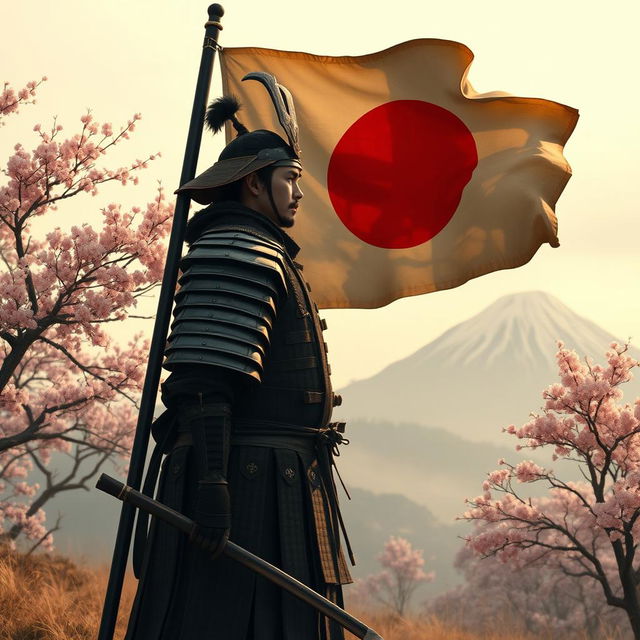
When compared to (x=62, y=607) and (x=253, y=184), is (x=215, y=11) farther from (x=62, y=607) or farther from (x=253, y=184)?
(x=62, y=607)

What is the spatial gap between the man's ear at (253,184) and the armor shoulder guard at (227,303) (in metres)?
0.34

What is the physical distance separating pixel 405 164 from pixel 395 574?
37.0m

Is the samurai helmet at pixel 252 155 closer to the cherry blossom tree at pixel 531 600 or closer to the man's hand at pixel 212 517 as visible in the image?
the man's hand at pixel 212 517

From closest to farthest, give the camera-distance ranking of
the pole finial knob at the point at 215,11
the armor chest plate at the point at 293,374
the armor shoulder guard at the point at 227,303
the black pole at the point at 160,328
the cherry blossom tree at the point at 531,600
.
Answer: the armor shoulder guard at the point at 227,303 < the armor chest plate at the point at 293,374 < the black pole at the point at 160,328 < the pole finial knob at the point at 215,11 < the cherry blossom tree at the point at 531,600

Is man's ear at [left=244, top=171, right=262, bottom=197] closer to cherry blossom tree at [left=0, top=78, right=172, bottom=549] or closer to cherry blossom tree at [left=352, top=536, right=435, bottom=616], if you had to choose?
cherry blossom tree at [left=0, top=78, right=172, bottom=549]

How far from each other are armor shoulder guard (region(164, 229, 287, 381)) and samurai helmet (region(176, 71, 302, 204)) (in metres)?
0.30

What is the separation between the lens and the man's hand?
11.6 feet

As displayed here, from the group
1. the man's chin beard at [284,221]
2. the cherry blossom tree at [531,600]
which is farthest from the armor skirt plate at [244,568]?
the cherry blossom tree at [531,600]

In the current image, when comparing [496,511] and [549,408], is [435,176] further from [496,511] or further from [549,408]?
[496,511]

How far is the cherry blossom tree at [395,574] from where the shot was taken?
1583 inches

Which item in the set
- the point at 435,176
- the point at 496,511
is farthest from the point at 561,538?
the point at 435,176

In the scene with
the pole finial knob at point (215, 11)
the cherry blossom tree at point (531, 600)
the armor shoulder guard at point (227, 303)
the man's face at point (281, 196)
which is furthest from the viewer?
the cherry blossom tree at point (531, 600)

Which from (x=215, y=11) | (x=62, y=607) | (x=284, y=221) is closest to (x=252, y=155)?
(x=284, y=221)

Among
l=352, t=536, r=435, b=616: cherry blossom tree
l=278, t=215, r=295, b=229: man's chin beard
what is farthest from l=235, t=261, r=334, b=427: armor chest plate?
l=352, t=536, r=435, b=616: cherry blossom tree
